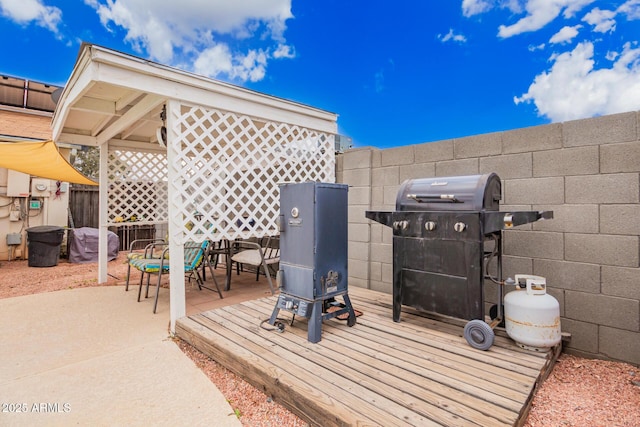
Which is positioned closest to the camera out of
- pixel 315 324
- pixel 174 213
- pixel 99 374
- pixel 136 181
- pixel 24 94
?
pixel 99 374

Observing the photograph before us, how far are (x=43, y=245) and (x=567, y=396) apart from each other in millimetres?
8400

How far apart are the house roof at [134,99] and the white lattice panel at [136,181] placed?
39 centimetres

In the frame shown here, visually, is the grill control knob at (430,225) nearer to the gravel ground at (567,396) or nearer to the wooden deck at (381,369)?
the wooden deck at (381,369)

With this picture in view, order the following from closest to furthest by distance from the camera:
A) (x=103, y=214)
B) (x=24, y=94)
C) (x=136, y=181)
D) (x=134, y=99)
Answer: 1. (x=134, y=99)
2. (x=103, y=214)
3. (x=136, y=181)
4. (x=24, y=94)

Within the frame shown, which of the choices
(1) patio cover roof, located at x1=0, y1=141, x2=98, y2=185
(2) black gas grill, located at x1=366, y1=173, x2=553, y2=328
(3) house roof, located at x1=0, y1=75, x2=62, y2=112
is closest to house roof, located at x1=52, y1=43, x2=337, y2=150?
(1) patio cover roof, located at x1=0, y1=141, x2=98, y2=185

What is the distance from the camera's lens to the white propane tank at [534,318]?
2.00 m

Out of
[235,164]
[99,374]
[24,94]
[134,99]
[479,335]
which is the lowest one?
[99,374]

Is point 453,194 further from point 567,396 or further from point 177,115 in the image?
point 177,115

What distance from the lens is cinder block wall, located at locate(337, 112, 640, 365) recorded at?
2.14 metres

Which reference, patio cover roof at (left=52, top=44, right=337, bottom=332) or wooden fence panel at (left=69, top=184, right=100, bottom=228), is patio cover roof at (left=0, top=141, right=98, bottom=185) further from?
wooden fence panel at (left=69, top=184, right=100, bottom=228)

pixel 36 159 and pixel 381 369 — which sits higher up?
pixel 36 159

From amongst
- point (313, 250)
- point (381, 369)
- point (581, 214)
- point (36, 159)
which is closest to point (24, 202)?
point (36, 159)

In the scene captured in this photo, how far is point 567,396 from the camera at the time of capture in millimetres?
1838

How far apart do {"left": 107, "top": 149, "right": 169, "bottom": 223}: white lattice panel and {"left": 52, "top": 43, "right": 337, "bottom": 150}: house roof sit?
386mm
